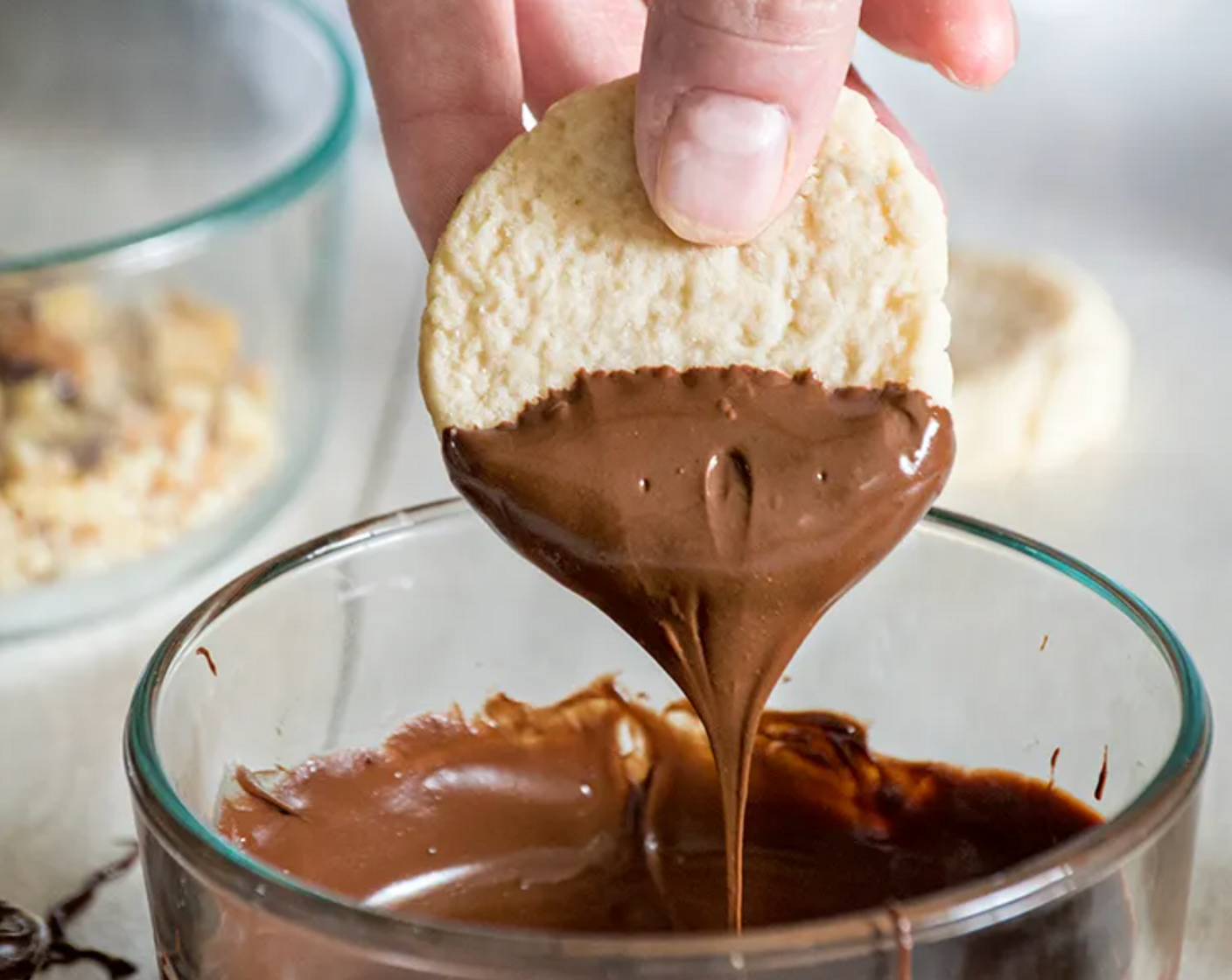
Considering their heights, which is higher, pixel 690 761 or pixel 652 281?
pixel 652 281

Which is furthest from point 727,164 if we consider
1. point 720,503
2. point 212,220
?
point 212,220

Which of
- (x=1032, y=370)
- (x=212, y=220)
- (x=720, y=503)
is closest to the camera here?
(x=720, y=503)

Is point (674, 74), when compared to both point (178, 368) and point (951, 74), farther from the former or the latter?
point (178, 368)

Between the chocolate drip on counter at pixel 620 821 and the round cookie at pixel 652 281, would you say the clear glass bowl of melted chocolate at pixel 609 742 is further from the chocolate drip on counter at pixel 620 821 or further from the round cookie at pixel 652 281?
the round cookie at pixel 652 281

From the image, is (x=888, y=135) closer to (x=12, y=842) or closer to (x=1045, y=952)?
(x=1045, y=952)

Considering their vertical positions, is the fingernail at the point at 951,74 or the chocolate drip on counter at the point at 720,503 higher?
the fingernail at the point at 951,74

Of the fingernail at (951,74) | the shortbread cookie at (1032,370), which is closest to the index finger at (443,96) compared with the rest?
the fingernail at (951,74)
